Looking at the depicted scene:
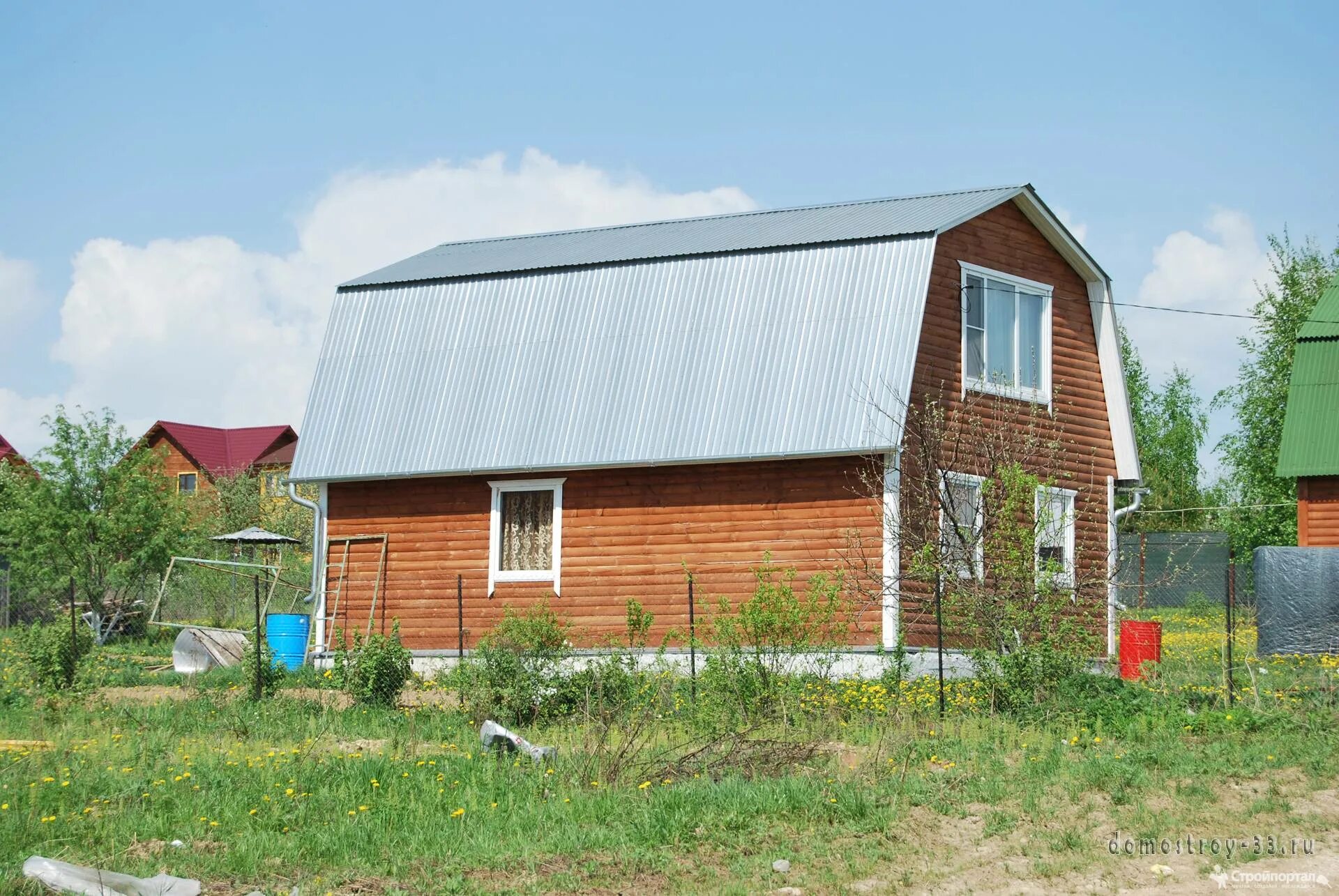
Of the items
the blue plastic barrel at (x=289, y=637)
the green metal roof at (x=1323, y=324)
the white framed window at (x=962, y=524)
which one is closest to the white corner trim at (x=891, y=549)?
the white framed window at (x=962, y=524)

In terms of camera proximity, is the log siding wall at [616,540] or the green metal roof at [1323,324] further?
the green metal roof at [1323,324]

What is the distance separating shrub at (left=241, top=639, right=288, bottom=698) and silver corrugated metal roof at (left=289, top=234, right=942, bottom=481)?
14.1 feet

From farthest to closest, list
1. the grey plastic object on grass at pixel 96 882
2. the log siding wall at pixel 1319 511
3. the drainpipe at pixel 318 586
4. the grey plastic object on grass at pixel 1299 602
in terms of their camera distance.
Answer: the log siding wall at pixel 1319 511
the drainpipe at pixel 318 586
the grey plastic object on grass at pixel 1299 602
the grey plastic object on grass at pixel 96 882

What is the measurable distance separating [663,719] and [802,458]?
5841 mm

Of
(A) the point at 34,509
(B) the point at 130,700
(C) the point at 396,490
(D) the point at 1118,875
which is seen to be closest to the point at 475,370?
(C) the point at 396,490

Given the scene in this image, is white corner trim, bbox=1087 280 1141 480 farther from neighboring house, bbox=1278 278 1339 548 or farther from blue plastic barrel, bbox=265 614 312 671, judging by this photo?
blue plastic barrel, bbox=265 614 312 671

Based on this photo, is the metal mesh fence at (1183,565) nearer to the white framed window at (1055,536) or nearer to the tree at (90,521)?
the white framed window at (1055,536)

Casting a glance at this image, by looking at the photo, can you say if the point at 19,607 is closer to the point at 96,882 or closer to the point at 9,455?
the point at 9,455

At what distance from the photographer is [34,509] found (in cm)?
2880

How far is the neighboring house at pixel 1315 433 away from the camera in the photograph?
85.0ft

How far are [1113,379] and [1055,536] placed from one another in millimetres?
8087

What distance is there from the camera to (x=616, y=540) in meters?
19.8

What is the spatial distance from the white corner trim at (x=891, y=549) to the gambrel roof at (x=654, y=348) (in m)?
0.41

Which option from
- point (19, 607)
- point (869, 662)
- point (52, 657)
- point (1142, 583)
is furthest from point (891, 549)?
point (19, 607)
